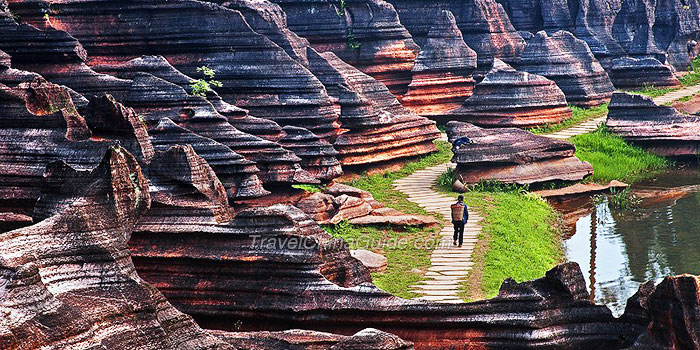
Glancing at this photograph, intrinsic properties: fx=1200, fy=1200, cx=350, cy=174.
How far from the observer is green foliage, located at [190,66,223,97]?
21.5 m

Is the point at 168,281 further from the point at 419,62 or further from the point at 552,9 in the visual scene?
the point at 552,9

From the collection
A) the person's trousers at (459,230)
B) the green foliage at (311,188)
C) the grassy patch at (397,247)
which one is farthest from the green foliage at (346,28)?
the person's trousers at (459,230)

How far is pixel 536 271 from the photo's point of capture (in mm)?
17594

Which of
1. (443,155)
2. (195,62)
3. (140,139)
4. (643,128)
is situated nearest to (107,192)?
(140,139)

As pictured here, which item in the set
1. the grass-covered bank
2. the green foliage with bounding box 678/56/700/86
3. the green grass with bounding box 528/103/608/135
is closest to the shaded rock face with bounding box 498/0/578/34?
the green foliage with bounding box 678/56/700/86

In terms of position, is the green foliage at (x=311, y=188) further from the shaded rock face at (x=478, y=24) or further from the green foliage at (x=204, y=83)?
the shaded rock face at (x=478, y=24)

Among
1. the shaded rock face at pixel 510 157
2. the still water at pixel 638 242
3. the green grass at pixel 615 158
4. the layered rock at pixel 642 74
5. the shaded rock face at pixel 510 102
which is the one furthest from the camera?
the layered rock at pixel 642 74

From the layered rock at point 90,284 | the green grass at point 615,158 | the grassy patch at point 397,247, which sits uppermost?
the layered rock at point 90,284

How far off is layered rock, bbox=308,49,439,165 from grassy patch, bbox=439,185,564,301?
2275 mm

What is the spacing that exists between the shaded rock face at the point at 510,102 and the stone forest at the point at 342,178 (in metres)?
0.06

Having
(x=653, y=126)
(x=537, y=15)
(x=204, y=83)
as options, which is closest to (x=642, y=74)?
(x=537, y=15)

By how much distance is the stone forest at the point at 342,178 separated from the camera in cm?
949

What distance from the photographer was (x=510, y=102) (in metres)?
30.9

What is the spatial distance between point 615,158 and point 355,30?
7.77 metres
